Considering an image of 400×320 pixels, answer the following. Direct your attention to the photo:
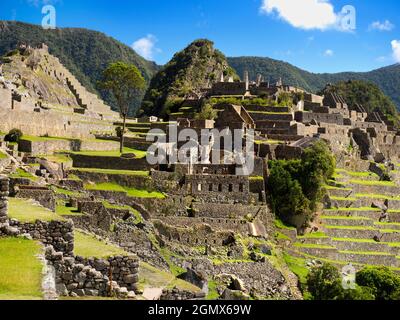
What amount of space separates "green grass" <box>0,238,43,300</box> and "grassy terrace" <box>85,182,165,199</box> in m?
19.9

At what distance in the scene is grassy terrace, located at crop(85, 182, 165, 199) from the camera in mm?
31161

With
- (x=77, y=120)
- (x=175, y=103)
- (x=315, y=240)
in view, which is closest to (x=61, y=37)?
(x=175, y=103)

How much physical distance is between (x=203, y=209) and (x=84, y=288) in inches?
872

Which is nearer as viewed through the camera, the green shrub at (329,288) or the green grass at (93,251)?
the green grass at (93,251)

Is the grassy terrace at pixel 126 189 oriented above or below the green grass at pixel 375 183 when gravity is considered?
above

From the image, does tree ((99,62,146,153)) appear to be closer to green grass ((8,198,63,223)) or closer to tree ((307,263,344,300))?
tree ((307,263,344,300))

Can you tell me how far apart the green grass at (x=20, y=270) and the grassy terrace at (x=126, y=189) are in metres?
19.9

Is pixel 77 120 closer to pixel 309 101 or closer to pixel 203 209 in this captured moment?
pixel 203 209

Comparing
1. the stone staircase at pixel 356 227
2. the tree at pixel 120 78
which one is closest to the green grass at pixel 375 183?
the stone staircase at pixel 356 227

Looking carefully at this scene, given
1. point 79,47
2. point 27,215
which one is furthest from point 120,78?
point 79,47

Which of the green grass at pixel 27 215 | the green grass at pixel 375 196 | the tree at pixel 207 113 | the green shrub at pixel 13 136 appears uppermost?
the tree at pixel 207 113

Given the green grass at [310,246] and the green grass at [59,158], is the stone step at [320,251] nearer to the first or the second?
the green grass at [310,246]
